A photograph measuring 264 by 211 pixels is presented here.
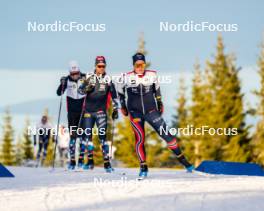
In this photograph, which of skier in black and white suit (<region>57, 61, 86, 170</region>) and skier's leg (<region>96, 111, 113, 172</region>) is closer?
skier's leg (<region>96, 111, 113, 172</region>)

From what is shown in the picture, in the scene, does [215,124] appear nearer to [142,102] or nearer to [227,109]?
[227,109]

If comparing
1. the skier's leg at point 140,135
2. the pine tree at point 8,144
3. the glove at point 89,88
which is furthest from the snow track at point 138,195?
the pine tree at point 8,144

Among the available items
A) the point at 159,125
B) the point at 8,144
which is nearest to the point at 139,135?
the point at 159,125

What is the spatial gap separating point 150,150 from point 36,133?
104 feet

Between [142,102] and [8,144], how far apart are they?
70.5 meters

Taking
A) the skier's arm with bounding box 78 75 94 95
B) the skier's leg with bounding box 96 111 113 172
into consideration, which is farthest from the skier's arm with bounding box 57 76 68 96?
the skier's leg with bounding box 96 111 113 172

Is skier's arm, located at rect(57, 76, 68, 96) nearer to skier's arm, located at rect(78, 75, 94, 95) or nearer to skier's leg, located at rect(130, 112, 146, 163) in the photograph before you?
skier's arm, located at rect(78, 75, 94, 95)

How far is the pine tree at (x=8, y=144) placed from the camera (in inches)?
3169

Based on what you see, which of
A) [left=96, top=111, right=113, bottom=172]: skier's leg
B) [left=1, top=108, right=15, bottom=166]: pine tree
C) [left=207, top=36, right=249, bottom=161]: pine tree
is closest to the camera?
[left=96, top=111, right=113, bottom=172]: skier's leg

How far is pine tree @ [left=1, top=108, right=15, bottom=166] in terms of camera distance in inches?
3169

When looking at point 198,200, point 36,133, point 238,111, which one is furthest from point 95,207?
point 238,111

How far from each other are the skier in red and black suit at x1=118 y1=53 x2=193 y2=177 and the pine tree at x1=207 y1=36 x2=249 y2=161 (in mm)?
42247

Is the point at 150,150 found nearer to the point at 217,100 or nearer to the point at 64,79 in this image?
the point at 217,100

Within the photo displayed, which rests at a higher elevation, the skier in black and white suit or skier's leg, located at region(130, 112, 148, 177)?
the skier in black and white suit
